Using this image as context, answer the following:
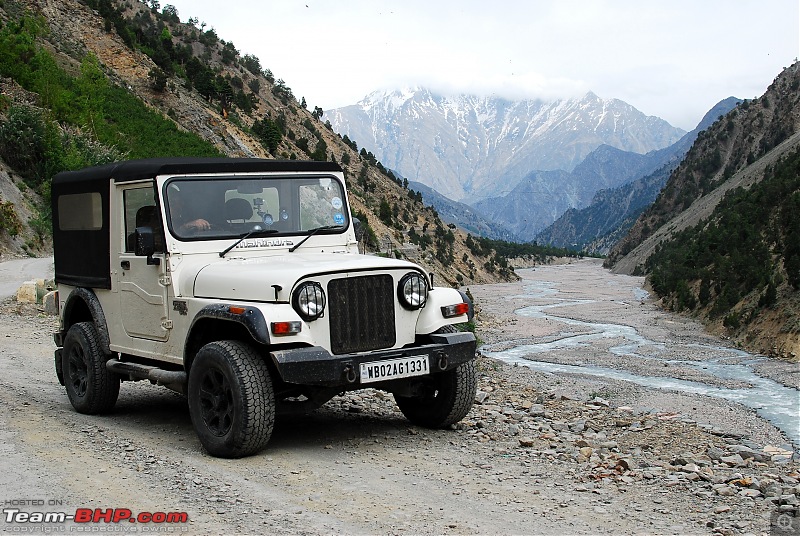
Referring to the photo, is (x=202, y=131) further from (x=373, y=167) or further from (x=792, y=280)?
(x=792, y=280)

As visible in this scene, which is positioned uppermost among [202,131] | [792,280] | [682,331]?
[202,131]

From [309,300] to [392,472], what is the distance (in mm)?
1651

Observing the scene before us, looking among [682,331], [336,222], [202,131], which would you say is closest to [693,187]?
[202,131]

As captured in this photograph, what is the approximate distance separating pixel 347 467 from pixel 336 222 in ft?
9.26

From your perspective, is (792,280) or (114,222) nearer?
(114,222)

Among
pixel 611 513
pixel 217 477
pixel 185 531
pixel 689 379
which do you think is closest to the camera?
pixel 185 531

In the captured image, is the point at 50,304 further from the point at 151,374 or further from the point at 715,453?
the point at 715,453

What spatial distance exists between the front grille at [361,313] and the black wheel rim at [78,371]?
3614 millimetres

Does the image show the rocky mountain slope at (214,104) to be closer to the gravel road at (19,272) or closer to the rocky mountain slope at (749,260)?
the gravel road at (19,272)

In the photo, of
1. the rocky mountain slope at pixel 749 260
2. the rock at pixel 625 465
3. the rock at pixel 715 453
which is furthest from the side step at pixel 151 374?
the rocky mountain slope at pixel 749 260

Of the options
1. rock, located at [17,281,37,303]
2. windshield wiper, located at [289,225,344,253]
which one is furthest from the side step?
rock, located at [17,281,37,303]

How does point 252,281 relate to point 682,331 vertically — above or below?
above

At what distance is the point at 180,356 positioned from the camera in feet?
27.2

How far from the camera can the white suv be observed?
7.44 metres
